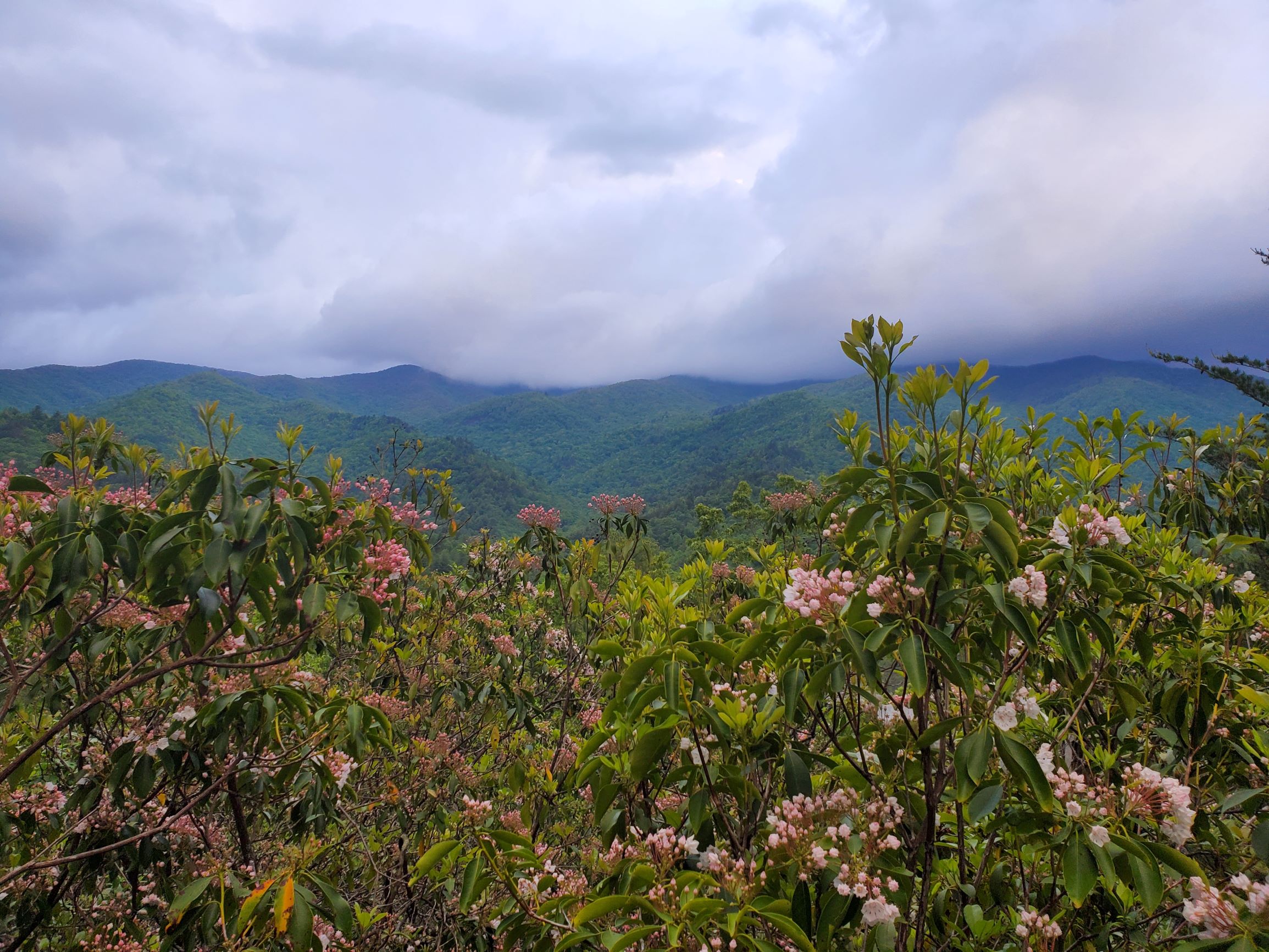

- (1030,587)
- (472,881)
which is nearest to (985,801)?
(1030,587)

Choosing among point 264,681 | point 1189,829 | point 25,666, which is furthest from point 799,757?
point 25,666

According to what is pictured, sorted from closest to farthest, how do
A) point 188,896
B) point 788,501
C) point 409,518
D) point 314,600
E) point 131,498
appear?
point 188,896 → point 314,600 → point 131,498 → point 409,518 → point 788,501

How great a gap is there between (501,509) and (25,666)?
80.1 m

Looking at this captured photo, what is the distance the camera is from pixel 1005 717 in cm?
159

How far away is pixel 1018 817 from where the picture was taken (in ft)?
5.47

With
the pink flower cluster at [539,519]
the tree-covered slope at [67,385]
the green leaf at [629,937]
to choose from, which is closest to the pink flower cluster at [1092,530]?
the green leaf at [629,937]

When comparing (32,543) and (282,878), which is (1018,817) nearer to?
(282,878)

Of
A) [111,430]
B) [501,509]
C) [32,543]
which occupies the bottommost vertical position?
[501,509]

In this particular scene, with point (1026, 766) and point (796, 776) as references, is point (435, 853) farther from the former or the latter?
point (1026, 766)

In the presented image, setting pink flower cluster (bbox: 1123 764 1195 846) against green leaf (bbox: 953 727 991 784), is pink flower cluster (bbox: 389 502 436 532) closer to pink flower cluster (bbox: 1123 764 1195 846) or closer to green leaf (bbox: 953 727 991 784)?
green leaf (bbox: 953 727 991 784)

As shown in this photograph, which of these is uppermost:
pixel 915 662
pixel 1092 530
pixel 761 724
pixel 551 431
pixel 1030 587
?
pixel 1092 530

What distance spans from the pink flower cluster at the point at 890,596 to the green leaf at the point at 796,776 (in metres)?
0.46

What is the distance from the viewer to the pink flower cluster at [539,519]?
545 cm

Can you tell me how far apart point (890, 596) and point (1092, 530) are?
0.66m
